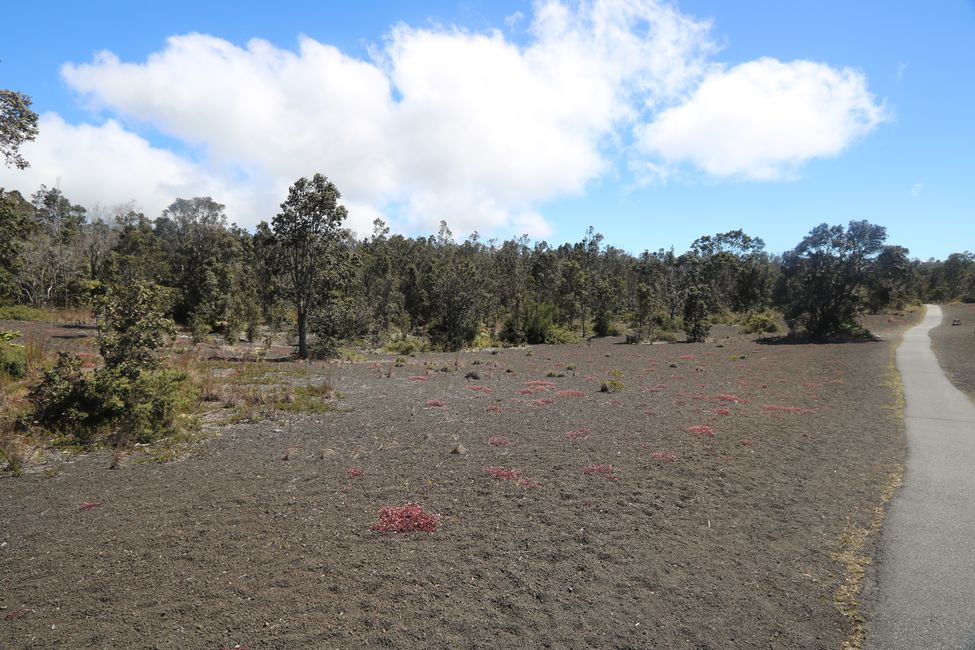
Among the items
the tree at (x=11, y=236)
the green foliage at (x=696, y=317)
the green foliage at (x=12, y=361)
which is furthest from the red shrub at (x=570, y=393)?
the green foliage at (x=696, y=317)

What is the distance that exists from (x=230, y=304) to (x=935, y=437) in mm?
38332

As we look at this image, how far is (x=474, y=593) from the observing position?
5.38m

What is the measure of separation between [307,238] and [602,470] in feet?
73.3

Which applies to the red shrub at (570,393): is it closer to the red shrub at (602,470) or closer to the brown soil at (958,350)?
the red shrub at (602,470)

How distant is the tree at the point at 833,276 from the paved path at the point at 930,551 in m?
37.4

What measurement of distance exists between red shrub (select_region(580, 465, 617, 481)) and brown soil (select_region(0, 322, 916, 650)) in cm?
7

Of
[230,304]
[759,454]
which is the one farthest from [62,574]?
[230,304]

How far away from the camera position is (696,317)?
4719cm

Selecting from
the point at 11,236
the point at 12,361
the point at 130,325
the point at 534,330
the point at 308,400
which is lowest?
the point at 308,400

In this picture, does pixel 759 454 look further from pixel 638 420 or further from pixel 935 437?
pixel 935 437

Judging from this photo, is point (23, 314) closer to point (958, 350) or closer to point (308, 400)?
point (308, 400)

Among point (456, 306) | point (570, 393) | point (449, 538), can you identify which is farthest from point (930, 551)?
point (456, 306)

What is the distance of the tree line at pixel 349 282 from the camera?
27.2 metres

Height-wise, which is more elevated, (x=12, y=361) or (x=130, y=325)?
(x=130, y=325)
